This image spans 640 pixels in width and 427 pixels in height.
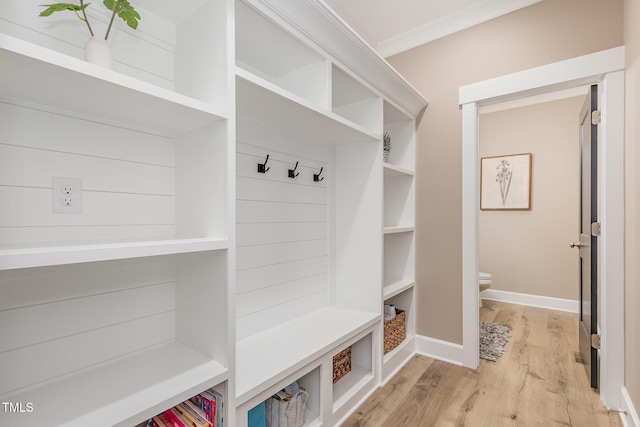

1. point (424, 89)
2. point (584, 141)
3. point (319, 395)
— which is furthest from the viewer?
point (424, 89)

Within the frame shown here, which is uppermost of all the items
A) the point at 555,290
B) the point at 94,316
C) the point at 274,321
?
the point at 94,316

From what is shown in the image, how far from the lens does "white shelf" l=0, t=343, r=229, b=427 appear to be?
0.89 m

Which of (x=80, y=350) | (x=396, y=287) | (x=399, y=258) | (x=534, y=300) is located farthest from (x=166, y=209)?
(x=534, y=300)

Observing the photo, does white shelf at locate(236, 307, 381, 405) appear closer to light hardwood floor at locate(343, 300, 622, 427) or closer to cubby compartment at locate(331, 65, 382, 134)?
light hardwood floor at locate(343, 300, 622, 427)

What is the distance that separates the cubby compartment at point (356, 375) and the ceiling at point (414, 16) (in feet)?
7.63

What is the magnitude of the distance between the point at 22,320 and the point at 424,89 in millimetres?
2801

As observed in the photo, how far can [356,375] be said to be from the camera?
6.79ft

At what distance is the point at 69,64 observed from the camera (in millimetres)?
798

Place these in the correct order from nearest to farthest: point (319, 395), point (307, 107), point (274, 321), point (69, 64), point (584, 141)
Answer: point (69, 64) < point (307, 107) < point (319, 395) < point (274, 321) < point (584, 141)

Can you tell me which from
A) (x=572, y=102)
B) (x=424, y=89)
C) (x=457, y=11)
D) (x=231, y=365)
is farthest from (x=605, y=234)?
(x=572, y=102)

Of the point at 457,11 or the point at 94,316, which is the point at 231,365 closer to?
the point at 94,316

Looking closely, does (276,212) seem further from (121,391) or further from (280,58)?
(121,391)

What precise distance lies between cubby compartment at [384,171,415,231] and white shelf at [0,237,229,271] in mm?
1966

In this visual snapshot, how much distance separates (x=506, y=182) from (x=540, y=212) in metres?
0.53
